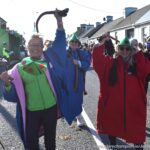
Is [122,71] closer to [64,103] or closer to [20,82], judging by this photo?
[64,103]

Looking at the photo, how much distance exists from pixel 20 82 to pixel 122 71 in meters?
1.51

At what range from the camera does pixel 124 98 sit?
17.1 feet

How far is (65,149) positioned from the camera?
19.7 ft

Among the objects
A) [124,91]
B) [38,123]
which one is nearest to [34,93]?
[38,123]

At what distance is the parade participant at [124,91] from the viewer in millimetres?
5172

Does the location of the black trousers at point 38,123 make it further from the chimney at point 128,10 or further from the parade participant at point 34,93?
the chimney at point 128,10

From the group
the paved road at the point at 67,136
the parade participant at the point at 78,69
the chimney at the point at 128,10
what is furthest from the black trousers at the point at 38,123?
the chimney at the point at 128,10

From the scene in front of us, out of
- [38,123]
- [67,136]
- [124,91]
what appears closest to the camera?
[38,123]

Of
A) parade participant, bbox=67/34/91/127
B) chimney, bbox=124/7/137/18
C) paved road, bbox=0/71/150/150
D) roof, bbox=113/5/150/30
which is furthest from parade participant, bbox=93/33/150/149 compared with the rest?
chimney, bbox=124/7/137/18

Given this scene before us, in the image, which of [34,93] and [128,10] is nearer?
[34,93]

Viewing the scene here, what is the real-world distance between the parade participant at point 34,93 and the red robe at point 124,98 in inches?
38.1

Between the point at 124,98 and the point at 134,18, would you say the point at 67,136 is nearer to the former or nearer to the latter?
the point at 124,98

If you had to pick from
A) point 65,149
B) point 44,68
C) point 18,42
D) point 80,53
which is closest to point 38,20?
point 44,68

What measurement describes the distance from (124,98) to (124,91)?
98 mm
